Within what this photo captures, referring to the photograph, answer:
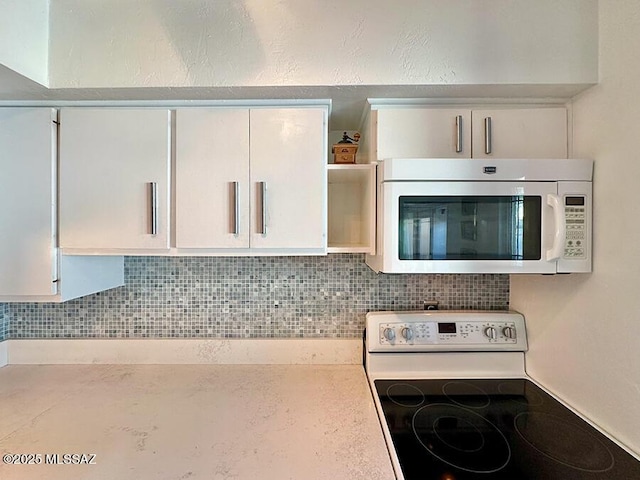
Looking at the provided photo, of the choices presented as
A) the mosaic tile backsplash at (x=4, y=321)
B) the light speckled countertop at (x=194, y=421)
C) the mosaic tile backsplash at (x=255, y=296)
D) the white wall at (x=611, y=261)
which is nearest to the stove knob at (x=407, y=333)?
the mosaic tile backsplash at (x=255, y=296)

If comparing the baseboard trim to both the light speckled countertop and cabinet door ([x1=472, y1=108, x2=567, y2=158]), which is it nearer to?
the light speckled countertop

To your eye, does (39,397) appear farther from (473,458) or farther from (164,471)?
(473,458)

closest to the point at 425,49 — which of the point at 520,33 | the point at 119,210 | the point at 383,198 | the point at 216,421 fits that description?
the point at 520,33

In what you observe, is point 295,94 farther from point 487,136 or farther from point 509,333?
point 509,333

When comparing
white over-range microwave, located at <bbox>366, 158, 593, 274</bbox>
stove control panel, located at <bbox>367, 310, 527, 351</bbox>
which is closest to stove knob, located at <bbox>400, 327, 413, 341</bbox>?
stove control panel, located at <bbox>367, 310, 527, 351</bbox>

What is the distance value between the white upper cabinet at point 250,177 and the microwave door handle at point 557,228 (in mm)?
774

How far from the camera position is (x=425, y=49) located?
101cm

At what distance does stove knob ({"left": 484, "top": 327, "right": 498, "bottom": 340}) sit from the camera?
133 cm

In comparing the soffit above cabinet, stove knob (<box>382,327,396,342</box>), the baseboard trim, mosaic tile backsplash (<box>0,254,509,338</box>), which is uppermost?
the soffit above cabinet

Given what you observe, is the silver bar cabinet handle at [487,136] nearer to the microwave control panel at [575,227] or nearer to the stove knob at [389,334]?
the microwave control panel at [575,227]

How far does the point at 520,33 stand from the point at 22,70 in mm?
1606

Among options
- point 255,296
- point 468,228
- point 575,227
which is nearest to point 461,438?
point 468,228

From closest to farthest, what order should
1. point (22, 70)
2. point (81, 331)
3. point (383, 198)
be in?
point (22, 70)
point (383, 198)
point (81, 331)

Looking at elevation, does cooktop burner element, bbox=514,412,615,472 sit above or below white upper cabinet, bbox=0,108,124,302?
below
